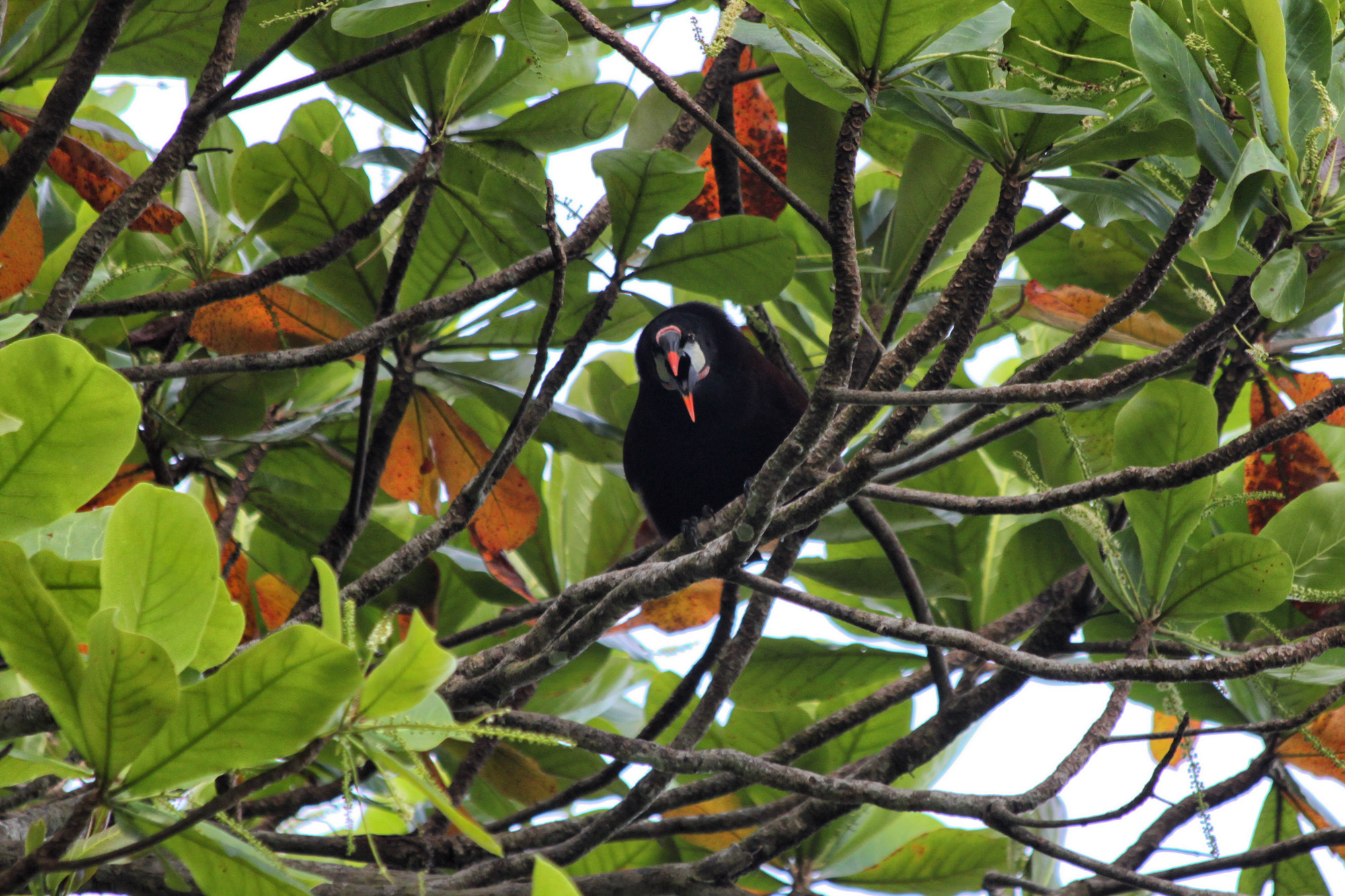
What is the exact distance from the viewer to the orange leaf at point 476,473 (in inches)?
85.1

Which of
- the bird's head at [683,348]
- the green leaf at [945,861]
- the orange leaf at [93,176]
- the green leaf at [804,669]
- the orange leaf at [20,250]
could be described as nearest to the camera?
the orange leaf at [20,250]

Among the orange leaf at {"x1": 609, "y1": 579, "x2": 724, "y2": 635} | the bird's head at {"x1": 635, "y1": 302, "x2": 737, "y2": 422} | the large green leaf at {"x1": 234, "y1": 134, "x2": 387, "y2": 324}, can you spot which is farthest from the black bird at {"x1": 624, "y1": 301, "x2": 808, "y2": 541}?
the large green leaf at {"x1": 234, "y1": 134, "x2": 387, "y2": 324}

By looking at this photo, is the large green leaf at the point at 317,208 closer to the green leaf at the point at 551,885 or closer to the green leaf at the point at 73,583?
the green leaf at the point at 73,583

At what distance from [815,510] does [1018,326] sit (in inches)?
54.7

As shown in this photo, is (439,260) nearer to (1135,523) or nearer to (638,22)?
(638,22)

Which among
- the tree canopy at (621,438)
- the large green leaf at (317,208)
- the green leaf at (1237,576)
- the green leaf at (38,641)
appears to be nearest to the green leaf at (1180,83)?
the tree canopy at (621,438)

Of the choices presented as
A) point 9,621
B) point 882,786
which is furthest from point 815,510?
point 9,621

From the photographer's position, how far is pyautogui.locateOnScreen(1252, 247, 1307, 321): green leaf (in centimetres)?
122

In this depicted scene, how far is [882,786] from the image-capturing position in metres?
1.46

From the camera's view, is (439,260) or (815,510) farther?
(439,260)

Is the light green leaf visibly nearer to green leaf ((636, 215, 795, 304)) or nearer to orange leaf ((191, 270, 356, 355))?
orange leaf ((191, 270, 356, 355))

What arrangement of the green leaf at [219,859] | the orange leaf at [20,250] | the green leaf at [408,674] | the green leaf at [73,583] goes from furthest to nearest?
1. the orange leaf at [20,250]
2. the green leaf at [73,583]
3. the green leaf at [219,859]
4. the green leaf at [408,674]

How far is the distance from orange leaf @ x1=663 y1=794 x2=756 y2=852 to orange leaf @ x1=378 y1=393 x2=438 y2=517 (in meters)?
0.84

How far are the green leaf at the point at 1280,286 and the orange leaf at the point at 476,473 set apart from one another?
51.1 inches
